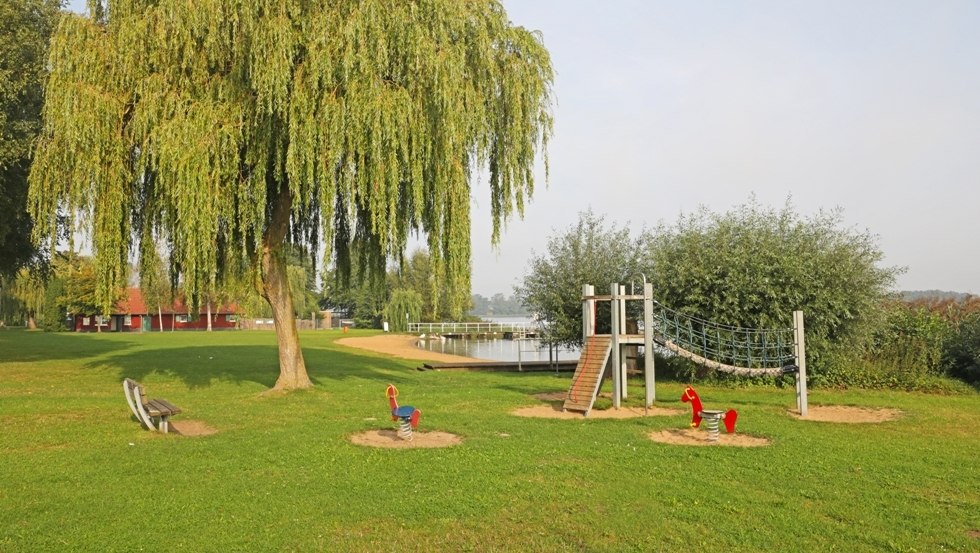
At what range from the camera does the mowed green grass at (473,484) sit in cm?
634

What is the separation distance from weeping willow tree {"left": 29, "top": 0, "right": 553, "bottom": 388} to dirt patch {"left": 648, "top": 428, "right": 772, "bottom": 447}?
512 centimetres

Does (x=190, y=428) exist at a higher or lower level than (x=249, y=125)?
lower

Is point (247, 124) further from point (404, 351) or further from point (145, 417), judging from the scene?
point (404, 351)

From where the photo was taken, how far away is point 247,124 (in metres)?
14.1

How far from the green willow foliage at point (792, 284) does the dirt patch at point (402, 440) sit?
11644 mm

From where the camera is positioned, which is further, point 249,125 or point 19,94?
point 19,94

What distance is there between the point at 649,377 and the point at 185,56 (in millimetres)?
11348

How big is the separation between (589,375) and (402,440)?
17.1 feet

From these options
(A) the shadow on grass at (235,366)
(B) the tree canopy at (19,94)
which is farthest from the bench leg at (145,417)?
(B) the tree canopy at (19,94)

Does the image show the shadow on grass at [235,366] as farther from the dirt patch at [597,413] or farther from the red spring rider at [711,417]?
the red spring rider at [711,417]

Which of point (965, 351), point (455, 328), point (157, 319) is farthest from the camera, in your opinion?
point (157, 319)

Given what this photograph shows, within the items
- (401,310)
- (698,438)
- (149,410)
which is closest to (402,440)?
(149,410)

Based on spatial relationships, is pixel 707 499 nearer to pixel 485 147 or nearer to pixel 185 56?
pixel 485 147

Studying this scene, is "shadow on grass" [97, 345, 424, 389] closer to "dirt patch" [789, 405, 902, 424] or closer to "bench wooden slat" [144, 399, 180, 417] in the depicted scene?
"bench wooden slat" [144, 399, 180, 417]
